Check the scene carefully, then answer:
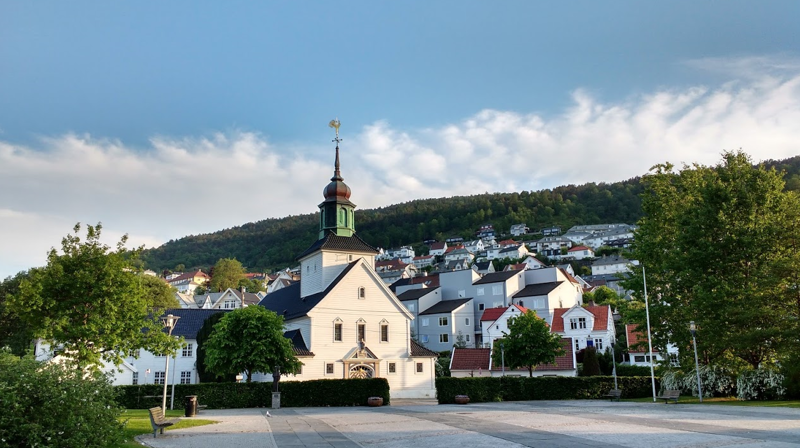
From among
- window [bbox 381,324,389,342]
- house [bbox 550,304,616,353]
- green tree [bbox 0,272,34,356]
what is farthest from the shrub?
green tree [bbox 0,272,34,356]

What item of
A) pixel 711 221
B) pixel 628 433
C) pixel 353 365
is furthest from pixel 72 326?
pixel 711 221

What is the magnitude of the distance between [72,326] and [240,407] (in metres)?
13.7

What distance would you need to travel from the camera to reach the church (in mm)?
44062

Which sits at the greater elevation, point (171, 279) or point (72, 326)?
point (171, 279)

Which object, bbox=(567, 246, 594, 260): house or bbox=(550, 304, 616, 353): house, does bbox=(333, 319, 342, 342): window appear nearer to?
bbox=(550, 304, 616, 353): house

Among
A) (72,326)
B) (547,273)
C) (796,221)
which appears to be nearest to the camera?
(72,326)

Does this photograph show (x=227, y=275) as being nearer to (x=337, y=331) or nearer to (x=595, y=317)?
(x=595, y=317)

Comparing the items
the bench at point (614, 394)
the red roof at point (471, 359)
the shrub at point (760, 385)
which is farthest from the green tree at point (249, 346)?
the shrub at point (760, 385)

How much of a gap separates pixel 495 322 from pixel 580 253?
4549 inches

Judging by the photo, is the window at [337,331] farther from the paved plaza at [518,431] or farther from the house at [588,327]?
the house at [588,327]

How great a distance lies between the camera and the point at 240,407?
3478 centimetres

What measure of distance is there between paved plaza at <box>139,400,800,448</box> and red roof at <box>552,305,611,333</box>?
149 ft

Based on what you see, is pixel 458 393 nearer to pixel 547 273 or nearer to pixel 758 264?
pixel 758 264

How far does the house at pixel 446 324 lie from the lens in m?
80.1
